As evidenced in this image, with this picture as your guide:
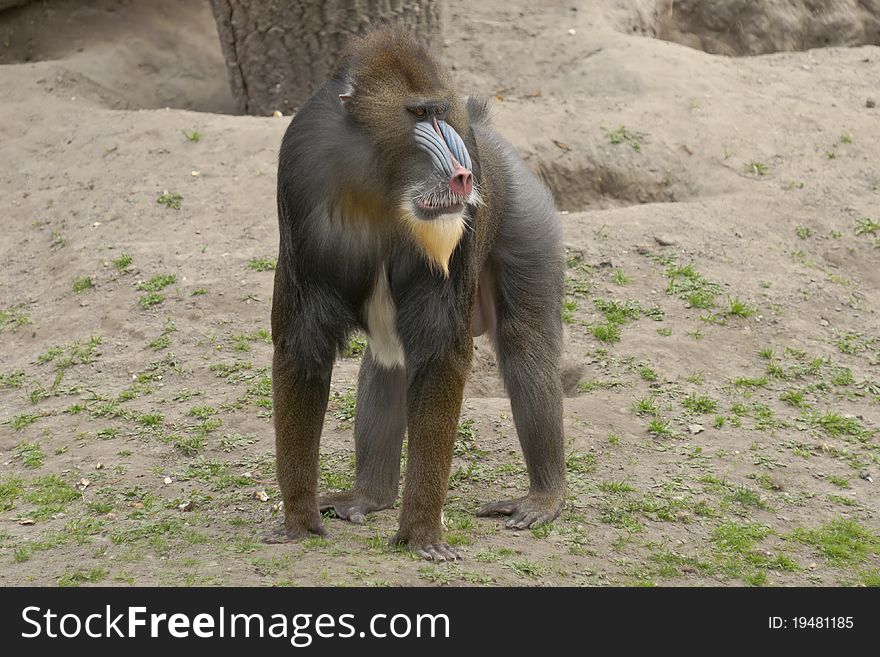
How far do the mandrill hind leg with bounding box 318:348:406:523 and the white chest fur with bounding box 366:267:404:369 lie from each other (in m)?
0.51

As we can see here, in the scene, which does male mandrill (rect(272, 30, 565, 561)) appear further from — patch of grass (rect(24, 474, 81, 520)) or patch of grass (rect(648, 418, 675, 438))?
patch of grass (rect(24, 474, 81, 520))

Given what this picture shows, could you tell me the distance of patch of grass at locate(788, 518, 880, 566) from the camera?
464 cm

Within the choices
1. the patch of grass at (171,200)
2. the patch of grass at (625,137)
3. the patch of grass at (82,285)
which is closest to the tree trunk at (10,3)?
the patch of grass at (171,200)

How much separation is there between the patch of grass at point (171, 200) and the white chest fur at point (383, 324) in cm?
334

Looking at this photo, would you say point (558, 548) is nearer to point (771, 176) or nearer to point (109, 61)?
point (771, 176)

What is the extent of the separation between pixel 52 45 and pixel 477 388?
5.44m

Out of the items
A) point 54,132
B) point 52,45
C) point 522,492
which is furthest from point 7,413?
point 52,45

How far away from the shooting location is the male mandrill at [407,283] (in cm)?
391

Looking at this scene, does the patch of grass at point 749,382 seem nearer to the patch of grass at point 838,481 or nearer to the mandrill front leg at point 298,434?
the patch of grass at point 838,481

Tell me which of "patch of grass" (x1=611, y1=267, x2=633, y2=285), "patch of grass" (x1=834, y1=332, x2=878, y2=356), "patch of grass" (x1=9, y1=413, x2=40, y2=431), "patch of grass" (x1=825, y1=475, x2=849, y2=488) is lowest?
"patch of grass" (x1=834, y1=332, x2=878, y2=356)

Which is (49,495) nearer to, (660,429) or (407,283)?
(407,283)

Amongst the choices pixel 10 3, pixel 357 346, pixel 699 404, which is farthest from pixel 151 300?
pixel 10 3

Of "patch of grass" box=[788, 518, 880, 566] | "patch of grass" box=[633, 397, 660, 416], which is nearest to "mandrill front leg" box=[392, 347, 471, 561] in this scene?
"patch of grass" box=[788, 518, 880, 566]

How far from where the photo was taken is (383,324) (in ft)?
14.2
